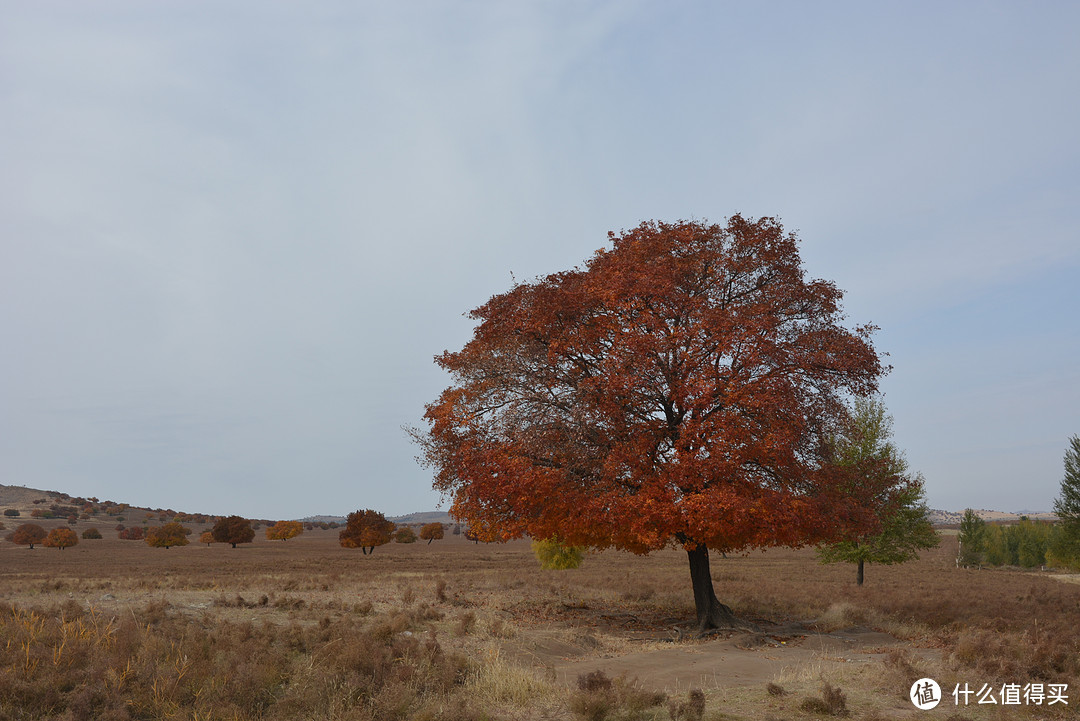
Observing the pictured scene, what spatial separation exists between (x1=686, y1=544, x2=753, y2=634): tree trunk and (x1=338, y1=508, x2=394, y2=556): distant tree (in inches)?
2518

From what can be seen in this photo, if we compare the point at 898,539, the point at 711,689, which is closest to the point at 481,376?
the point at 711,689

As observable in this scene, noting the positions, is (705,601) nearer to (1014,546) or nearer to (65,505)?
(1014,546)

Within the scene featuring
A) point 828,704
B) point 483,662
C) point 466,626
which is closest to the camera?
point 828,704

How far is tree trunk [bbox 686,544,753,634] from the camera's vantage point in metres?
18.1

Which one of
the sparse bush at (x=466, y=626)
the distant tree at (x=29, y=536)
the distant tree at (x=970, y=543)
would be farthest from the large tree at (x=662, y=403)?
the distant tree at (x=29, y=536)

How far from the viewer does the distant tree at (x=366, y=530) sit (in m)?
77.1

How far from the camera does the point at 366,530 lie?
7819 cm

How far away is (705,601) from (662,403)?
5878mm

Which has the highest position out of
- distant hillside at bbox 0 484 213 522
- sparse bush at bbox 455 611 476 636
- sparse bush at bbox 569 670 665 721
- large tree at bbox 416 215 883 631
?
large tree at bbox 416 215 883 631

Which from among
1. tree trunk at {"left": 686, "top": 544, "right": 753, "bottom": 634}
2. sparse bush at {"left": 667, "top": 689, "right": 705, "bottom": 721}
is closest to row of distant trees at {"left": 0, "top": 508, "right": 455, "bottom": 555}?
tree trunk at {"left": 686, "top": 544, "right": 753, "bottom": 634}

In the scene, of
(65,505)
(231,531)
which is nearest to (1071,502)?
(231,531)

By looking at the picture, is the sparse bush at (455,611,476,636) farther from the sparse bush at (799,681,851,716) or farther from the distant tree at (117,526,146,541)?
the distant tree at (117,526,146,541)

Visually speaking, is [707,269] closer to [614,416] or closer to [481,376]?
[614,416]

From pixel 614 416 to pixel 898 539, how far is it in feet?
83.2
